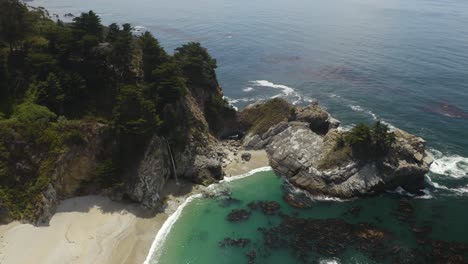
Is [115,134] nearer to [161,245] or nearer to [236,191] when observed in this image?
[161,245]

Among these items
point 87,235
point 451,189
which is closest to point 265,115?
point 451,189

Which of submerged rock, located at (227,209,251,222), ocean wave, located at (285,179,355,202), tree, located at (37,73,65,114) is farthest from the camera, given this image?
ocean wave, located at (285,179,355,202)

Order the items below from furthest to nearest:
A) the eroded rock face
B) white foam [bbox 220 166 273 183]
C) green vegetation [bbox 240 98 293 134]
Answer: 1. green vegetation [bbox 240 98 293 134]
2. white foam [bbox 220 166 273 183]
3. the eroded rock face

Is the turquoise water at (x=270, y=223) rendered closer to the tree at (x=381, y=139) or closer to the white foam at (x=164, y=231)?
the white foam at (x=164, y=231)

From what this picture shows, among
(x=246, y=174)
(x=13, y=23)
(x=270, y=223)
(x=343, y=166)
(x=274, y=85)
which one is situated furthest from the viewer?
(x=274, y=85)

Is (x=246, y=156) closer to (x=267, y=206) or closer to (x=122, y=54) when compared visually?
(x=267, y=206)

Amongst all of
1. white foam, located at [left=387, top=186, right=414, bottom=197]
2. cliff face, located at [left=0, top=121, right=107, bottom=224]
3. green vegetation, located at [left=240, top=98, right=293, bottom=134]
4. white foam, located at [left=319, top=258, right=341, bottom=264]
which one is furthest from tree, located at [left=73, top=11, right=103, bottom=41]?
white foam, located at [left=387, top=186, right=414, bottom=197]

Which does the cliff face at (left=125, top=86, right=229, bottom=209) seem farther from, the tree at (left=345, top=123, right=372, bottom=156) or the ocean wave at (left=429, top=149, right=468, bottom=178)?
the ocean wave at (left=429, top=149, right=468, bottom=178)

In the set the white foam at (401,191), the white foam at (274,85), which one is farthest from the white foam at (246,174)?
the white foam at (274,85)
